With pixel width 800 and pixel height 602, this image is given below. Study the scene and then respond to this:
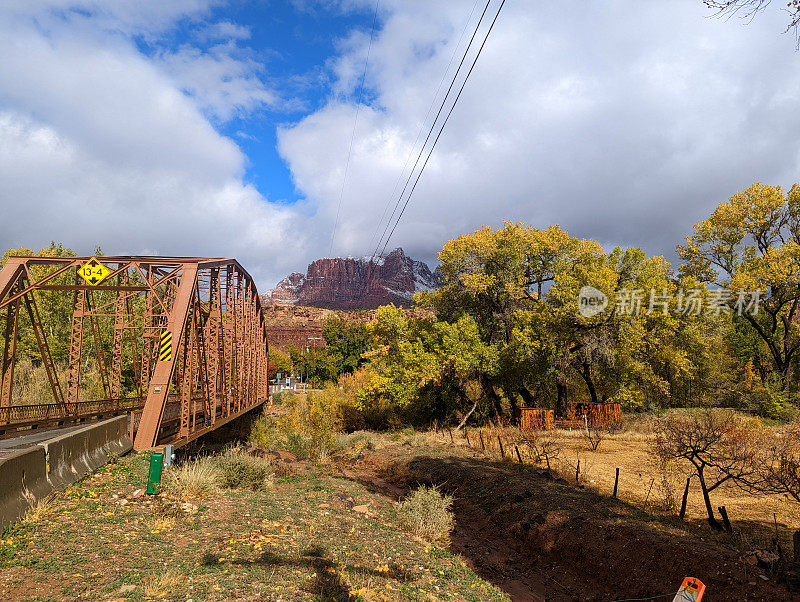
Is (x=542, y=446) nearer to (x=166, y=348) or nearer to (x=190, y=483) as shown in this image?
(x=190, y=483)

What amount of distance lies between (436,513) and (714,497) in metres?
8.98

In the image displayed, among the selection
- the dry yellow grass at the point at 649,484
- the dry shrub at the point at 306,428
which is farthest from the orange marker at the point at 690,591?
the dry shrub at the point at 306,428

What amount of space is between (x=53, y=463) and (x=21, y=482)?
1.32 metres

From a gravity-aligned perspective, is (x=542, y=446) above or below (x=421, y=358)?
below

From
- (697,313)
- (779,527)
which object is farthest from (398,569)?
(697,313)

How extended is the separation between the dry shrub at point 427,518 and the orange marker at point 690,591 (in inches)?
300

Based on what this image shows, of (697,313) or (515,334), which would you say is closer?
(515,334)

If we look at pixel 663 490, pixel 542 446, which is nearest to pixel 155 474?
pixel 663 490

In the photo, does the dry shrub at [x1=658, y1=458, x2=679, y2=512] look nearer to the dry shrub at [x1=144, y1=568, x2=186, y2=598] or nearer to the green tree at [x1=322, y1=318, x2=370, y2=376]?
the dry shrub at [x1=144, y1=568, x2=186, y2=598]

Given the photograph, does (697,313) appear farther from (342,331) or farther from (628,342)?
(342,331)

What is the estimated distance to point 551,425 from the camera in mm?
28188

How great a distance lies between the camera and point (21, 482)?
7258 mm

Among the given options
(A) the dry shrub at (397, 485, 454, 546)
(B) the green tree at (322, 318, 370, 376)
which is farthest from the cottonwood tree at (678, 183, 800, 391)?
(B) the green tree at (322, 318, 370, 376)

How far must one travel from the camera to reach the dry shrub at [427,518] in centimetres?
1189
